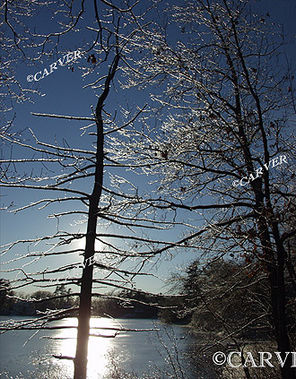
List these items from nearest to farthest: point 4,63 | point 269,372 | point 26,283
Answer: point 26,283 → point 4,63 → point 269,372

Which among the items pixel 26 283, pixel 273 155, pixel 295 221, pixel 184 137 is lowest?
pixel 26 283

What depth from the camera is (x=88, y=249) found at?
150 inches

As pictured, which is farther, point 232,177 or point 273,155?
point 232,177

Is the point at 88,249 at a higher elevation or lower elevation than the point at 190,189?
lower

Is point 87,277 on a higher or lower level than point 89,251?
lower

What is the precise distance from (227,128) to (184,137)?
2.17 ft

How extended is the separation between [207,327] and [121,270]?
3.01 meters

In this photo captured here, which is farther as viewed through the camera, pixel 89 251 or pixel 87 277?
pixel 89 251

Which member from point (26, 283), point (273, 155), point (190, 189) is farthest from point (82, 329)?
point (273, 155)

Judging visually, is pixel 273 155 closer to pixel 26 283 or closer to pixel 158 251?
pixel 158 251

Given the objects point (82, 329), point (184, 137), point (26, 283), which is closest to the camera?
point (82, 329)

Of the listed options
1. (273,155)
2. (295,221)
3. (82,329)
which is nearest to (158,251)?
(82,329)

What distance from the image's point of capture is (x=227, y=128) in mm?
4668

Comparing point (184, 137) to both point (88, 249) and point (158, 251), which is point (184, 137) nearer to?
point (158, 251)
